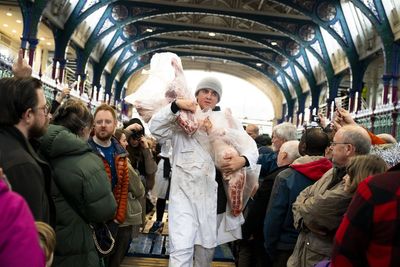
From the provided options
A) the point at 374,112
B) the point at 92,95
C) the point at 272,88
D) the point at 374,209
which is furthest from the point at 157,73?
the point at 272,88

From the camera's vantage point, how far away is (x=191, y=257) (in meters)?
3.12

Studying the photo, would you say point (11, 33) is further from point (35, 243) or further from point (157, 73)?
point (35, 243)

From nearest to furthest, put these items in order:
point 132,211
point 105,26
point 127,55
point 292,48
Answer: point 132,211
point 105,26
point 292,48
point 127,55

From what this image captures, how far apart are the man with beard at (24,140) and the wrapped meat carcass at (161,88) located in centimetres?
135

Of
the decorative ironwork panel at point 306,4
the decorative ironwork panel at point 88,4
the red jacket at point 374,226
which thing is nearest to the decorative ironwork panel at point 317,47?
the decorative ironwork panel at point 306,4

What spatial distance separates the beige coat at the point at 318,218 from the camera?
2594mm

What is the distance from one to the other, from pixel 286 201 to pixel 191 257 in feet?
2.70

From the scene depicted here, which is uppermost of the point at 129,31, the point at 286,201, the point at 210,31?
the point at 210,31

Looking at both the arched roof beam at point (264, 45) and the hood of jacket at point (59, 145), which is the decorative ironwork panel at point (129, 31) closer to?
the arched roof beam at point (264, 45)

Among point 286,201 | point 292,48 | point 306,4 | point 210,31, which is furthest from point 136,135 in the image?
point 292,48

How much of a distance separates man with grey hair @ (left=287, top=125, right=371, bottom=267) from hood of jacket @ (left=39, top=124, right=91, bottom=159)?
1378 millimetres

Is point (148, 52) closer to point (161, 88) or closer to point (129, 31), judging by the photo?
point (129, 31)

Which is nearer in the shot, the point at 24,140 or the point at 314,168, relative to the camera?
the point at 24,140

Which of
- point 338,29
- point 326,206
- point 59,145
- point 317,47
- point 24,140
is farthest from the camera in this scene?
point 317,47
